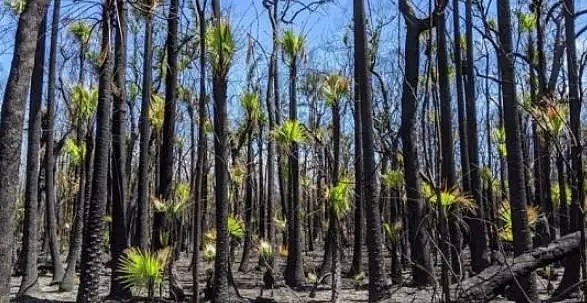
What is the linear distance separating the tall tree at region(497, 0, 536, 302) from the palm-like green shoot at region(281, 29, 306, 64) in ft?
16.1

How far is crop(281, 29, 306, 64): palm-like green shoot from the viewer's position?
1358 centimetres

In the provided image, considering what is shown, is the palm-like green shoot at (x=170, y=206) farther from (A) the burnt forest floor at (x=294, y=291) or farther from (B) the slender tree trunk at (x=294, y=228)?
(B) the slender tree trunk at (x=294, y=228)

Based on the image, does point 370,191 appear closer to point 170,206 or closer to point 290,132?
point 290,132

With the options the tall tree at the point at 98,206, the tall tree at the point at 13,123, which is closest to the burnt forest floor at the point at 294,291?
the tall tree at the point at 98,206

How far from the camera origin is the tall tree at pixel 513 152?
9102 mm

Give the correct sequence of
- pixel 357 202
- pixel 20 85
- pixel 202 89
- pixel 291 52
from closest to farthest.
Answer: pixel 20 85 → pixel 202 89 → pixel 291 52 → pixel 357 202

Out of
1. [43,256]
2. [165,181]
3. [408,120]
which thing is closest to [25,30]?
[165,181]

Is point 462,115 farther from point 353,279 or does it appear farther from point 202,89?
point 202,89

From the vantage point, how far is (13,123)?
6.25 metres

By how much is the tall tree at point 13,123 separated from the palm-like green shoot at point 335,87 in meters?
6.26

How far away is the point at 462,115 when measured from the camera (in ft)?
53.8

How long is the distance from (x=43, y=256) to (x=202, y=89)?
20440 mm

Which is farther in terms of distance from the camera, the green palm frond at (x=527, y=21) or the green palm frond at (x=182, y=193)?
the green palm frond at (x=527, y=21)

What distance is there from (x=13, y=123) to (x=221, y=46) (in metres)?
3.96
